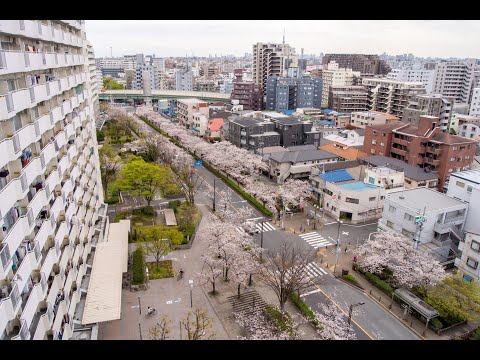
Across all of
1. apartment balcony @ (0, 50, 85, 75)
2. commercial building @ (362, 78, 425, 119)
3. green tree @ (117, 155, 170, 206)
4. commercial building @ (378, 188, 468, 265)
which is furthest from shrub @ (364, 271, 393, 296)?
commercial building @ (362, 78, 425, 119)

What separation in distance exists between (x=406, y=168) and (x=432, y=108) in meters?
22.2

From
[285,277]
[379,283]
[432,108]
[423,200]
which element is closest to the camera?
[285,277]

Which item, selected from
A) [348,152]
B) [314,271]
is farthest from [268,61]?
[314,271]

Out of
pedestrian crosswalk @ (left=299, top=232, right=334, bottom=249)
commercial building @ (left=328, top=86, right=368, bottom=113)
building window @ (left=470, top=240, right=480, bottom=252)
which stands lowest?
pedestrian crosswalk @ (left=299, top=232, right=334, bottom=249)

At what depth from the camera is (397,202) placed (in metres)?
22.6

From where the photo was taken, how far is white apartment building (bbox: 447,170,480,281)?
61.2 ft

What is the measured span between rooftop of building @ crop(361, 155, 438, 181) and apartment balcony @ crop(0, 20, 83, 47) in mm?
25857

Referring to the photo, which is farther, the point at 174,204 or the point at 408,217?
the point at 174,204

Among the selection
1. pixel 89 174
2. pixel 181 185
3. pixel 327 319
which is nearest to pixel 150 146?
pixel 181 185

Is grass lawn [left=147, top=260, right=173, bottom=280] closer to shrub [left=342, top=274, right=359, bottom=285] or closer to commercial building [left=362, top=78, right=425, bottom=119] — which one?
shrub [left=342, top=274, right=359, bottom=285]

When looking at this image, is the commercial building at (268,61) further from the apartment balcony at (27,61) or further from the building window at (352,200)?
the apartment balcony at (27,61)

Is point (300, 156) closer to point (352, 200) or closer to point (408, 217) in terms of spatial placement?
point (352, 200)

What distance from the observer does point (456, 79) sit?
77.3m

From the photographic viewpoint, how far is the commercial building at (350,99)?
218 feet
